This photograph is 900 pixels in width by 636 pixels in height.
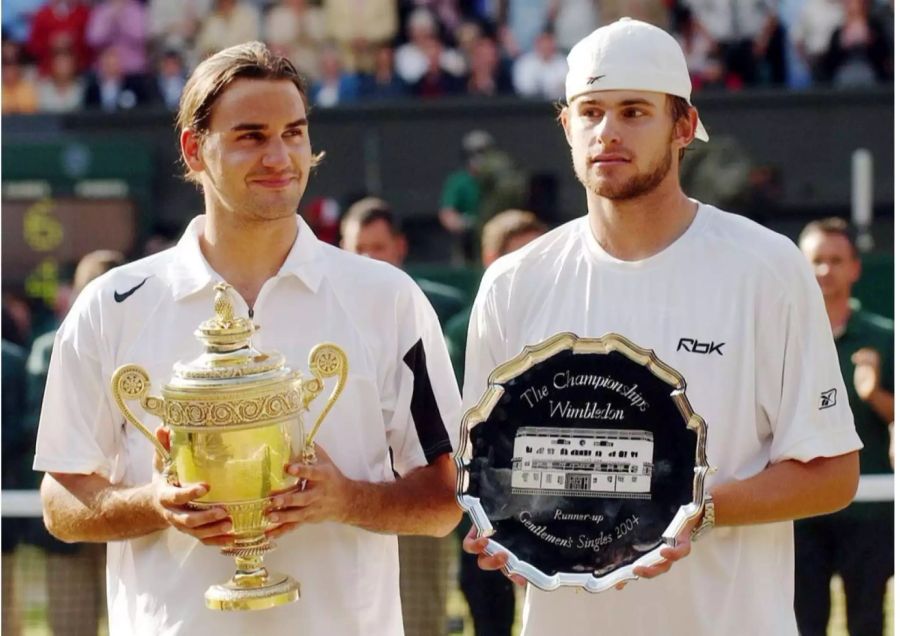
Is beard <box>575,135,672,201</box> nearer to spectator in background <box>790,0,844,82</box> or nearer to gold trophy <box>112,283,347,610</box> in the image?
gold trophy <box>112,283,347,610</box>

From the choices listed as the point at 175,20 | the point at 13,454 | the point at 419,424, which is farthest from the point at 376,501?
the point at 175,20

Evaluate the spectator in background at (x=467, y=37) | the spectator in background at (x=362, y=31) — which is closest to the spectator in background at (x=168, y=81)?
the spectator in background at (x=362, y=31)

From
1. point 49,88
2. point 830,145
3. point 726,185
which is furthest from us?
point 49,88

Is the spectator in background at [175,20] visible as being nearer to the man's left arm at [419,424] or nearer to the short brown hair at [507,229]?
the short brown hair at [507,229]

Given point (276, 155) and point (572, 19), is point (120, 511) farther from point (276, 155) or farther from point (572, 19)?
point (572, 19)

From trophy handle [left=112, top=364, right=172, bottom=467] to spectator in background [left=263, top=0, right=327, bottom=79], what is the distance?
33.6 feet

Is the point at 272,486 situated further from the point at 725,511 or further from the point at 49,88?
the point at 49,88

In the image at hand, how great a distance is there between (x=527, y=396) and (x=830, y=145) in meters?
9.65

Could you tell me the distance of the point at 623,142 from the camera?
11.1ft

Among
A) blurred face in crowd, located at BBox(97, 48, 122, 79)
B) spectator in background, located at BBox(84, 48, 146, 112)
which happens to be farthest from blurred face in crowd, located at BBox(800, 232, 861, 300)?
blurred face in crowd, located at BBox(97, 48, 122, 79)

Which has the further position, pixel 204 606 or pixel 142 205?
pixel 142 205

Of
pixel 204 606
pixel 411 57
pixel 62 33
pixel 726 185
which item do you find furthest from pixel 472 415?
pixel 62 33

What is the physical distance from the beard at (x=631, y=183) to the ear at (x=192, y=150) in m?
0.85

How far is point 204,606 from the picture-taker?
3510 millimetres
